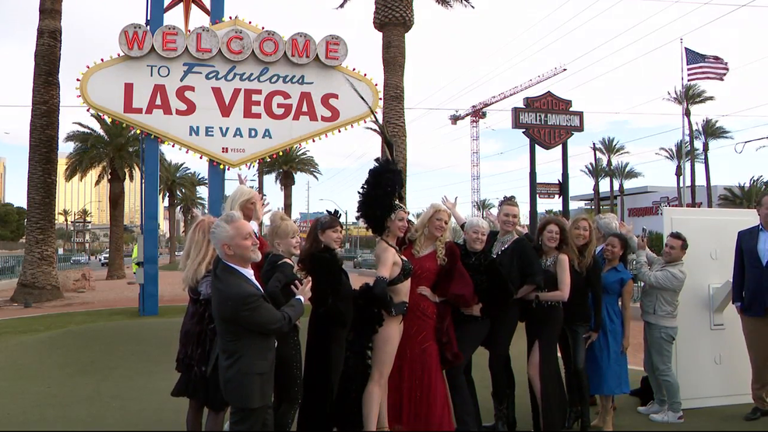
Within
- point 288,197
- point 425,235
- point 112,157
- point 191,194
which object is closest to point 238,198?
point 425,235

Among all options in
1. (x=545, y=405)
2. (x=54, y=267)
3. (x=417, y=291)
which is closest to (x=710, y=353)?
(x=545, y=405)

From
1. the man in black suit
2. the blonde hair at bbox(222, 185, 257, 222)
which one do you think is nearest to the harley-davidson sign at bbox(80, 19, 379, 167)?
the blonde hair at bbox(222, 185, 257, 222)

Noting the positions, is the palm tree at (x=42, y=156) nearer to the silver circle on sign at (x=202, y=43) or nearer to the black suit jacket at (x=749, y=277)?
the silver circle on sign at (x=202, y=43)

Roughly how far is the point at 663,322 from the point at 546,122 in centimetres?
812

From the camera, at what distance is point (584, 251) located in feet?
15.9

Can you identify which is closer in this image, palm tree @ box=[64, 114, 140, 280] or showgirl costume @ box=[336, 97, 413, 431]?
showgirl costume @ box=[336, 97, 413, 431]

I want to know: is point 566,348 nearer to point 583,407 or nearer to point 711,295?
point 583,407

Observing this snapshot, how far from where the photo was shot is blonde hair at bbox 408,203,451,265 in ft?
13.9

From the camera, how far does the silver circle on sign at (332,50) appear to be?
10.2 meters

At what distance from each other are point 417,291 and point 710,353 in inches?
126

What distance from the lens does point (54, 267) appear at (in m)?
17.0

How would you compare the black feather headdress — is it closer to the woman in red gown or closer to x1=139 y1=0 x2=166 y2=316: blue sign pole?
the woman in red gown

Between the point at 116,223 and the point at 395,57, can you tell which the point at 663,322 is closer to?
the point at 395,57

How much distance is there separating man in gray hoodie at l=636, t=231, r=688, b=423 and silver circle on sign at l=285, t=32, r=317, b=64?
22.3ft
